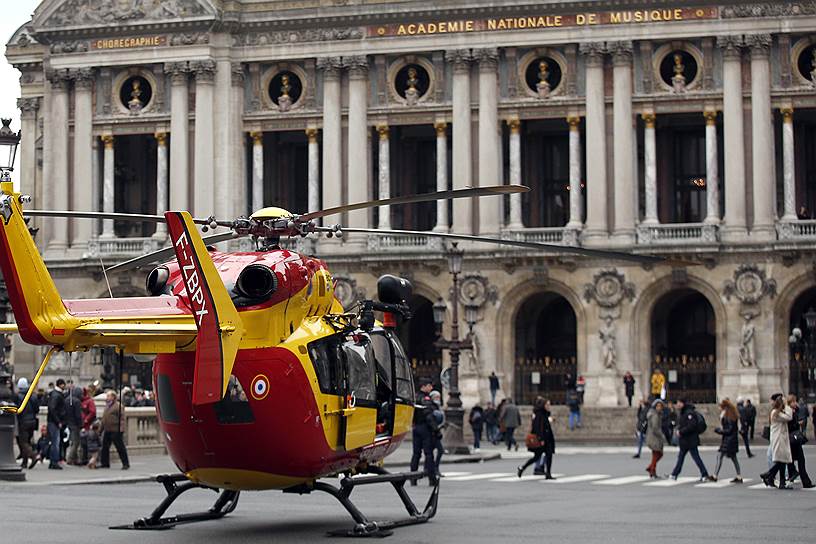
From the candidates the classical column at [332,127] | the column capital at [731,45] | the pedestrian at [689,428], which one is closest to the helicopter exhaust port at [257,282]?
the pedestrian at [689,428]

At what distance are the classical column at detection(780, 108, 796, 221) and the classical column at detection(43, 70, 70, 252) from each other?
91.9 ft

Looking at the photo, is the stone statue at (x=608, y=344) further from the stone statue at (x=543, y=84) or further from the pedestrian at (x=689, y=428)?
the pedestrian at (x=689, y=428)

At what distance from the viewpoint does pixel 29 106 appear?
7812cm

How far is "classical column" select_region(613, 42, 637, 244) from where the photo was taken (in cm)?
6625

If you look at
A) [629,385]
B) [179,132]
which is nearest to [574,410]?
[629,385]

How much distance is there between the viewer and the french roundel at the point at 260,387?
2084cm

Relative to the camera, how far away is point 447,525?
2350 centimetres

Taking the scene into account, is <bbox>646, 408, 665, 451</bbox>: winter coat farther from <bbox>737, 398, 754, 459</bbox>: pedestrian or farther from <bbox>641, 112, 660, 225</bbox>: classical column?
<bbox>641, 112, 660, 225</bbox>: classical column

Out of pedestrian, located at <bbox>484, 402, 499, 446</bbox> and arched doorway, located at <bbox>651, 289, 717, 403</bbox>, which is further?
arched doorway, located at <bbox>651, 289, 717, 403</bbox>

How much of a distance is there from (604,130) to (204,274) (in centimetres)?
4860

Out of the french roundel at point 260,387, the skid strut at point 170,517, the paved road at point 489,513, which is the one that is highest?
the french roundel at point 260,387

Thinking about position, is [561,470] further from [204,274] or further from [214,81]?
[214,81]

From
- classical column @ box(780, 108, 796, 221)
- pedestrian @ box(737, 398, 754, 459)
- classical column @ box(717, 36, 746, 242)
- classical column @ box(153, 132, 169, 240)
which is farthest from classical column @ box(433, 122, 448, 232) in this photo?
pedestrian @ box(737, 398, 754, 459)

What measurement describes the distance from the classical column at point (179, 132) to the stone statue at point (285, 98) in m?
3.65
